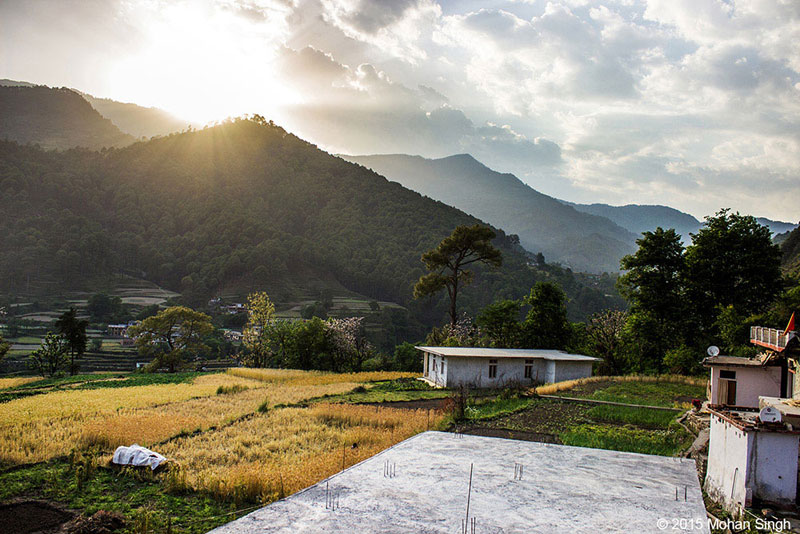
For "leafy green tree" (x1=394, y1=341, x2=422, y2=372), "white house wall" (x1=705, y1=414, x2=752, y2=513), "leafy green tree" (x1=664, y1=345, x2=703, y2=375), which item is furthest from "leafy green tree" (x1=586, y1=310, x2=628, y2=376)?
"white house wall" (x1=705, y1=414, x2=752, y2=513)

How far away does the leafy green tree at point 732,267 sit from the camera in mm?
32781

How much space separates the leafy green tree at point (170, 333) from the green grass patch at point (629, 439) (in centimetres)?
4368

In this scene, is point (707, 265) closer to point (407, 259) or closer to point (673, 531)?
point (673, 531)

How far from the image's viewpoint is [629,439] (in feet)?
46.7

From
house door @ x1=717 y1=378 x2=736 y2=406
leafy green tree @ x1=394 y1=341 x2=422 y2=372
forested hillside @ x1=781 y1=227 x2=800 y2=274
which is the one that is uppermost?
forested hillside @ x1=781 y1=227 x2=800 y2=274

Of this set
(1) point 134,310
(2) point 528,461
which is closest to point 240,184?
(1) point 134,310

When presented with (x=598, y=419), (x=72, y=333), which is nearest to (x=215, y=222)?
(x=72, y=333)

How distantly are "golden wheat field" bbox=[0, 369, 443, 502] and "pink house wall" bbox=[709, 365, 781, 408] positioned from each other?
10859 mm

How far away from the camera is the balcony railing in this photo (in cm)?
1653

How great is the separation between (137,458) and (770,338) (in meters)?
21.9

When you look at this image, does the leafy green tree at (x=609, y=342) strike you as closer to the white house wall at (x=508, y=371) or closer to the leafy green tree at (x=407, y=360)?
the white house wall at (x=508, y=371)

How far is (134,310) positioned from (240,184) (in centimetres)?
6167

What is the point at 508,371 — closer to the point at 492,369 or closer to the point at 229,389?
the point at 492,369

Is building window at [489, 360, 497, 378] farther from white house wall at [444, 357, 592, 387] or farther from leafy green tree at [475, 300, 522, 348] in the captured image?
leafy green tree at [475, 300, 522, 348]
